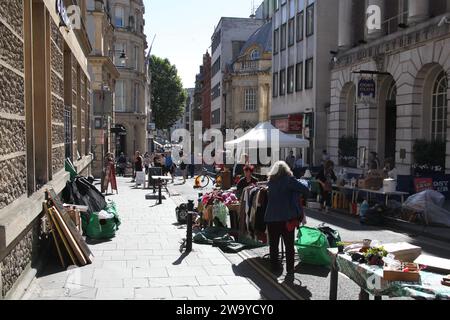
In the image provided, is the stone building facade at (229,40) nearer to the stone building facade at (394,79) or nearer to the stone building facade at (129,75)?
the stone building facade at (129,75)

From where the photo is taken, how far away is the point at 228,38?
225 feet

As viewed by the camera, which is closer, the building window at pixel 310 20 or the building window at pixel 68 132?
the building window at pixel 68 132

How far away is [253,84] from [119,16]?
16.0 metres

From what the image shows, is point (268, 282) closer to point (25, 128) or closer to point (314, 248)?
point (314, 248)

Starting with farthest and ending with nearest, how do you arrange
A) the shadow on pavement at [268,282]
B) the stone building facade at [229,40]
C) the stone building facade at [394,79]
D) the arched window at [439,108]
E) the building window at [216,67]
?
the building window at [216,67]
the stone building facade at [229,40]
the stone building facade at [394,79]
the arched window at [439,108]
the shadow on pavement at [268,282]

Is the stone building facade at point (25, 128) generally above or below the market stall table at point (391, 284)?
above

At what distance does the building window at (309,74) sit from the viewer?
109ft

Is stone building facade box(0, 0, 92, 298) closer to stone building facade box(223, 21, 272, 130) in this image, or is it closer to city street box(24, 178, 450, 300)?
city street box(24, 178, 450, 300)

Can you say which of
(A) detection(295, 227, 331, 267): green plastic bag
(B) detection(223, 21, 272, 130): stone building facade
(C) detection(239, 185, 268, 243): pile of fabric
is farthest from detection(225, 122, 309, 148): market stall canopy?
(B) detection(223, 21, 272, 130): stone building facade

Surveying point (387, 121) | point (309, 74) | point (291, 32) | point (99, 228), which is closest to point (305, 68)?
point (309, 74)

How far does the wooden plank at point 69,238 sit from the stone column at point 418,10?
17.3 metres

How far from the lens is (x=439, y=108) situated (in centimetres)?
2038

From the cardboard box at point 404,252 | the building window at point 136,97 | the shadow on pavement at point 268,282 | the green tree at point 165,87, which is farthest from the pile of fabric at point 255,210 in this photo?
the green tree at point 165,87

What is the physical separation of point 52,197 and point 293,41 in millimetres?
31163
